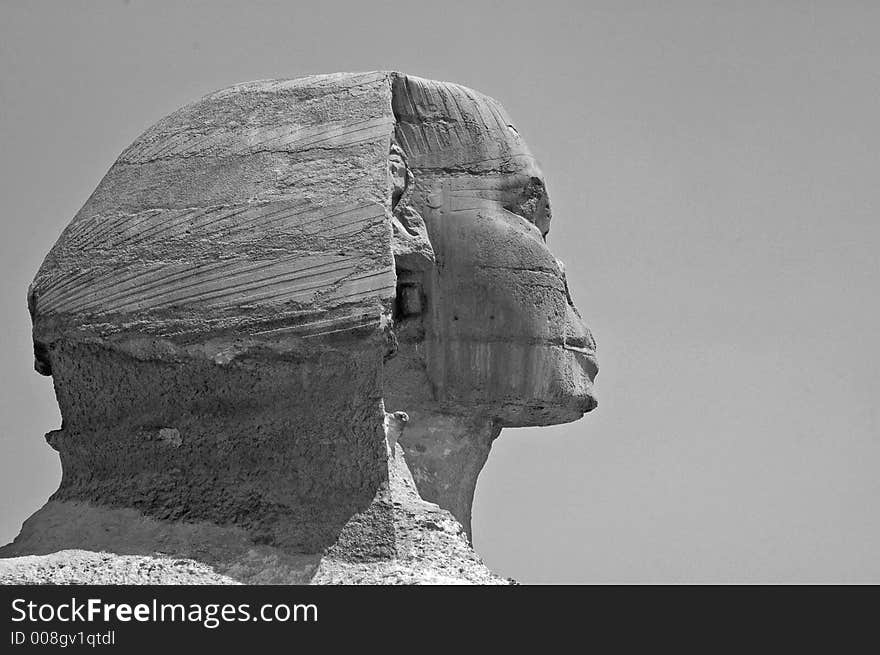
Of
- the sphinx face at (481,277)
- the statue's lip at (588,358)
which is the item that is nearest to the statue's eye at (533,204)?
the sphinx face at (481,277)

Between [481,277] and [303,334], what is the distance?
42.5 inches

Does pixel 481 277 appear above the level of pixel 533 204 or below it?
below

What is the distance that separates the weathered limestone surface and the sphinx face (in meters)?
0.01

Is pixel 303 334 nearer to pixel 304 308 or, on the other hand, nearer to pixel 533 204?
pixel 304 308

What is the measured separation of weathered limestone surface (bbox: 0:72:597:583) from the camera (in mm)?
9023

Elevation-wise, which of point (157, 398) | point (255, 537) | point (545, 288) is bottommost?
point (255, 537)

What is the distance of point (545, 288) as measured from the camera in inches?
385

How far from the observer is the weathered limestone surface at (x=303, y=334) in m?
9.02

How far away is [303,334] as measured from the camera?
8.95 meters

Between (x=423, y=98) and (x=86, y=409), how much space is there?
82.4 inches

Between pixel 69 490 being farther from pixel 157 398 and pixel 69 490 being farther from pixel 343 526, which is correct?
pixel 343 526

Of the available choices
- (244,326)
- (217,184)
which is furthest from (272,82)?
(244,326)

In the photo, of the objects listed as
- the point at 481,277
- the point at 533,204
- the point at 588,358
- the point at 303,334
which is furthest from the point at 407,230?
the point at 588,358

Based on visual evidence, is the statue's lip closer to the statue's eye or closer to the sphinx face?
the sphinx face
